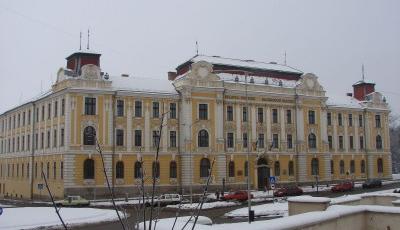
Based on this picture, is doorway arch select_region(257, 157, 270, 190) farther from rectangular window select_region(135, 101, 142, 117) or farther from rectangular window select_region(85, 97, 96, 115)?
rectangular window select_region(85, 97, 96, 115)

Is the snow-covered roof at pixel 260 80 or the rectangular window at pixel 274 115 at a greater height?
the snow-covered roof at pixel 260 80

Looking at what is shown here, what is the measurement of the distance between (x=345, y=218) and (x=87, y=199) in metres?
42.2

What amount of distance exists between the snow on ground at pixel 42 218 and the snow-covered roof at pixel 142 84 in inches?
884

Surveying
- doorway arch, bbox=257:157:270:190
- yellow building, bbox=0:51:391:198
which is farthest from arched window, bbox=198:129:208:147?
doorway arch, bbox=257:157:270:190

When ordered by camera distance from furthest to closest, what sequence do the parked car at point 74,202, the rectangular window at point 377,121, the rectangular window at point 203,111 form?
the rectangular window at point 377,121, the rectangular window at point 203,111, the parked car at point 74,202

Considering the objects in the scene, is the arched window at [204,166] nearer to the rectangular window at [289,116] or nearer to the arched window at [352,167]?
the rectangular window at [289,116]

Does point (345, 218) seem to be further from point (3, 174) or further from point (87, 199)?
point (3, 174)

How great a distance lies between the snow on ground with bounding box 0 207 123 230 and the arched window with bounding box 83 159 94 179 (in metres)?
15.2

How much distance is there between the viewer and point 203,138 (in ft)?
200

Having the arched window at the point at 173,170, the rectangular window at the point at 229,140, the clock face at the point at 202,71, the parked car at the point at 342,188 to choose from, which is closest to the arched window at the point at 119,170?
the arched window at the point at 173,170

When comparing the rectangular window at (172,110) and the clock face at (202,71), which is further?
the clock face at (202,71)

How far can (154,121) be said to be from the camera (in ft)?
195

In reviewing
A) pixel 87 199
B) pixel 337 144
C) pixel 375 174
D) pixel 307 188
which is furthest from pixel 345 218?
pixel 375 174

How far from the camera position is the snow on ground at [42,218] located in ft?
99.7
